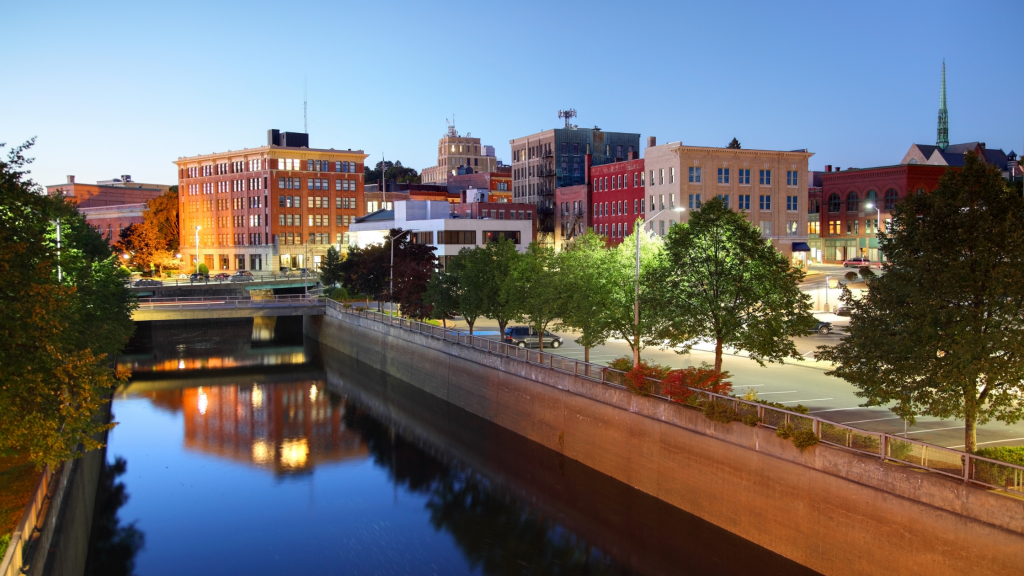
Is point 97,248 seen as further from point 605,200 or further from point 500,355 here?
point 605,200

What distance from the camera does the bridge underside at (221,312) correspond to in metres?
76.6

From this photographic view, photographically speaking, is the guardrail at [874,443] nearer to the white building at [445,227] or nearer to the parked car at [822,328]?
the parked car at [822,328]

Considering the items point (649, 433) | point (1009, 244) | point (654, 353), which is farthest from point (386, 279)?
point (1009, 244)

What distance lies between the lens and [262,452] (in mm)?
43438

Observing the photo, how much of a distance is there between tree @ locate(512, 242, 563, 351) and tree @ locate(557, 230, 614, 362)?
668 mm

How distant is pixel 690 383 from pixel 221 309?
5879 cm

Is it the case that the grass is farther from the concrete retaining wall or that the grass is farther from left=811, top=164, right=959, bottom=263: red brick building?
left=811, top=164, right=959, bottom=263: red brick building

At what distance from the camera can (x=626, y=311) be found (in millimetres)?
39625

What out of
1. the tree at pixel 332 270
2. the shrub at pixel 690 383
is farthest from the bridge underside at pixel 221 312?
the shrub at pixel 690 383

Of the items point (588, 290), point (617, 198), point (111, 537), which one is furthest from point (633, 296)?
point (617, 198)

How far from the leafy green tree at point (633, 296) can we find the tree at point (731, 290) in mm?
873

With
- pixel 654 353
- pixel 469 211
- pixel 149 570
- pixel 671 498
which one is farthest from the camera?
pixel 469 211

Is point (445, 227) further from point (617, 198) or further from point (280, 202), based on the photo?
point (280, 202)

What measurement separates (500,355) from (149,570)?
2202cm
